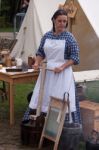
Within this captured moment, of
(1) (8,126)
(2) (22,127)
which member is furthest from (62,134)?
(1) (8,126)

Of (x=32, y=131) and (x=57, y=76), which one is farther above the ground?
(x=57, y=76)

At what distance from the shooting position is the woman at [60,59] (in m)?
5.32

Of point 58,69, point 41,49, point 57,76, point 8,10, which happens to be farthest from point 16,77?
point 8,10

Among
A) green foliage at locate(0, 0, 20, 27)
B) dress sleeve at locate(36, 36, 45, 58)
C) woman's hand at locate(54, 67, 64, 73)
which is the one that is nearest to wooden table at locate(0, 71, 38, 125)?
dress sleeve at locate(36, 36, 45, 58)

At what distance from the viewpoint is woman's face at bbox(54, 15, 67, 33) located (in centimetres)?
527

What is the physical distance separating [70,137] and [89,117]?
650 millimetres

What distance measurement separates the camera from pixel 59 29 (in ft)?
17.6

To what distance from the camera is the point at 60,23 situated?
529 cm

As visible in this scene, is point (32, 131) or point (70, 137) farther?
point (32, 131)

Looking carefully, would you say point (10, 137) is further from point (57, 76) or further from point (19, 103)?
point (19, 103)

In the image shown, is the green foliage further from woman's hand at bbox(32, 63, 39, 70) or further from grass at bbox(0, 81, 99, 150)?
woman's hand at bbox(32, 63, 39, 70)

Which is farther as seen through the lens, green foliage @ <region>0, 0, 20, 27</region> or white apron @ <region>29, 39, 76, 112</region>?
green foliage @ <region>0, 0, 20, 27</region>

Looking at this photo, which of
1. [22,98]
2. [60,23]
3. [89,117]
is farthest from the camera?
[22,98]

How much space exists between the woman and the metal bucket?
449 millimetres
